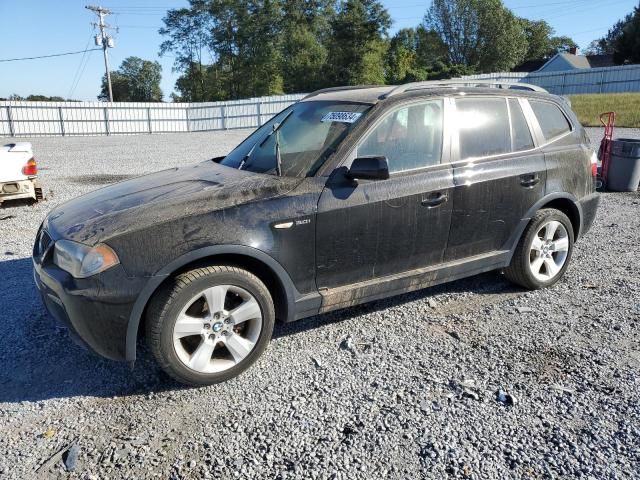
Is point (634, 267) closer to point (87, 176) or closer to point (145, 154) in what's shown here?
point (87, 176)

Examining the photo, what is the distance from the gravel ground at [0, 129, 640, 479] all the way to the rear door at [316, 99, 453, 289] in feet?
1.92

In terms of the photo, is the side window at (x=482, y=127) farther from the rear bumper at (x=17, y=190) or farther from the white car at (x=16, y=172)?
the rear bumper at (x=17, y=190)

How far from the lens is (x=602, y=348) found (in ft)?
12.1

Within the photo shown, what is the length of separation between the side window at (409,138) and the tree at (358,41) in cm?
5022

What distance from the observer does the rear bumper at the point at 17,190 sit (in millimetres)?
7809

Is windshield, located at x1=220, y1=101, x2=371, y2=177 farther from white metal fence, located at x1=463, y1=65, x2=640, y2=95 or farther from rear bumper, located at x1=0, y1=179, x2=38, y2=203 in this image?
white metal fence, located at x1=463, y1=65, x2=640, y2=95

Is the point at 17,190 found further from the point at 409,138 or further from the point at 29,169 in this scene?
the point at 409,138

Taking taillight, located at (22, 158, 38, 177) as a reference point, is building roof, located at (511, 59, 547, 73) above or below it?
above

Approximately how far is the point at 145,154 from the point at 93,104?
13795 mm

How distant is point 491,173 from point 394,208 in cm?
103

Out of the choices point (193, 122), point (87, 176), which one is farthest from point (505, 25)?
point (87, 176)

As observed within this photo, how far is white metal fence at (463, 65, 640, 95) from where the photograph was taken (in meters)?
33.9

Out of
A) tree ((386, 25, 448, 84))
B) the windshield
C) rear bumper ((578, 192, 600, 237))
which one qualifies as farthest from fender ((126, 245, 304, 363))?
tree ((386, 25, 448, 84))

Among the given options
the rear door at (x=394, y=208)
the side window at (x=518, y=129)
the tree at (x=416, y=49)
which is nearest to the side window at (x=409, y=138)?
the rear door at (x=394, y=208)
